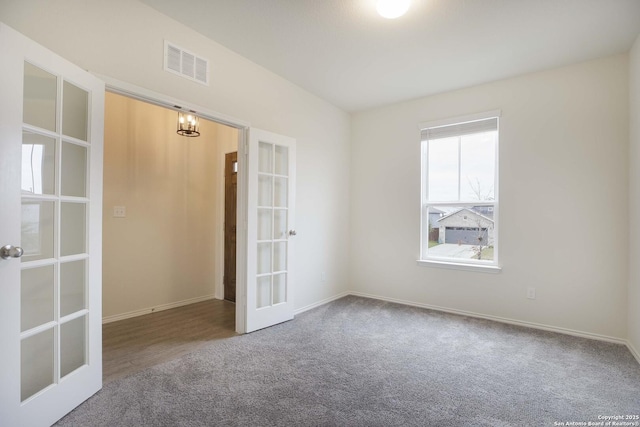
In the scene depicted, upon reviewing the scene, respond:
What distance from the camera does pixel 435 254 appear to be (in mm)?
4141

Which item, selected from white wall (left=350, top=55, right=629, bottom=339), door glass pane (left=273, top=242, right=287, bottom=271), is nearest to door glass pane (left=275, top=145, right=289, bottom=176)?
door glass pane (left=273, top=242, right=287, bottom=271)

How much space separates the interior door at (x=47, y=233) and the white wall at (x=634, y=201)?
4219mm

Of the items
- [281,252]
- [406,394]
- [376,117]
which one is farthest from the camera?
[376,117]

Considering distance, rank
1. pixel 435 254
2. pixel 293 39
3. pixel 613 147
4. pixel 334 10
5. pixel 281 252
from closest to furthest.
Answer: pixel 334 10 → pixel 293 39 → pixel 613 147 → pixel 281 252 → pixel 435 254

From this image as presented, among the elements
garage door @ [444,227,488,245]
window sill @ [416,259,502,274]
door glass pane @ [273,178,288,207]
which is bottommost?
window sill @ [416,259,502,274]

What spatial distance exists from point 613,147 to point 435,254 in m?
2.07

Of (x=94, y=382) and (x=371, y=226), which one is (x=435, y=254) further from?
(x=94, y=382)

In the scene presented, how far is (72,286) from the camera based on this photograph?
76.7 inches

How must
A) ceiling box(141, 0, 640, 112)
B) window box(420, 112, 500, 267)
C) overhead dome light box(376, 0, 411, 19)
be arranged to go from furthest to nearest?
window box(420, 112, 500, 267) → ceiling box(141, 0, 640, 112) → overhead dome light box(376, 0, 411, 19)

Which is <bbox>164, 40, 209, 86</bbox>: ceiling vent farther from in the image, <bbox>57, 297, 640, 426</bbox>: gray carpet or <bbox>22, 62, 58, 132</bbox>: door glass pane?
<bbox>57, 297, 640, 426</bbox>: gray carpet

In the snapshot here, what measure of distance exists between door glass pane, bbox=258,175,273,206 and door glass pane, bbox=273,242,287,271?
0.48 meters

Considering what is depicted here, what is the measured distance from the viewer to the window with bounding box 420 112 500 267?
3.74 metres

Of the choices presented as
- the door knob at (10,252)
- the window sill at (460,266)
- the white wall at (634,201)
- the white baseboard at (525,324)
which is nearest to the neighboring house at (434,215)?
the window sill at (460,266)

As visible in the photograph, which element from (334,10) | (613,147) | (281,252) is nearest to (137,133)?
(281,252)
